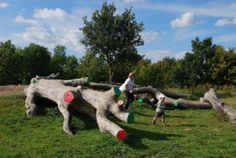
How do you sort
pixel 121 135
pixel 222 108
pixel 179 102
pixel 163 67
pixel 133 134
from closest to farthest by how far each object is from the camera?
pixel 121 135 < pixel 133 134 < pixel 222 108 < pixel 179 102 < pixel 163 67

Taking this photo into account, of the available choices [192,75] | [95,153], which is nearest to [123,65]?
[192,75]

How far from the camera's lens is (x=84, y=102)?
551 inches

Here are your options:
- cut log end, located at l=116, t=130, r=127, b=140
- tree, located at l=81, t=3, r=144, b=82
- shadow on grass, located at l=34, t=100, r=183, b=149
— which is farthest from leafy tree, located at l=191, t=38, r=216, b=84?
cut log end, located at l=116, t=130, r=127, b=140

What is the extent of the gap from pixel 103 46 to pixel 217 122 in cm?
2078

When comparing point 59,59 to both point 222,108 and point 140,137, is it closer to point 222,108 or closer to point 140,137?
point 222,108

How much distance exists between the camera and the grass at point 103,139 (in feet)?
→ 36.6

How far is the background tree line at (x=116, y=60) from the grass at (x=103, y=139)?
20648 millimetres

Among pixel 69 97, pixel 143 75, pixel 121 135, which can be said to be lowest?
pixel 121 135

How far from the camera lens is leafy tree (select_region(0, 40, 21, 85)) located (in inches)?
2242

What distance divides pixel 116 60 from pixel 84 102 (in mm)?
23923

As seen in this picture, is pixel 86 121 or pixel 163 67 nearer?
pixel 86 121

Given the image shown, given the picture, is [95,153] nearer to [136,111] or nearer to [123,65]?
[136,111]

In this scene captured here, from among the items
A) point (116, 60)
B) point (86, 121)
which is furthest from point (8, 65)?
point (86, 121)

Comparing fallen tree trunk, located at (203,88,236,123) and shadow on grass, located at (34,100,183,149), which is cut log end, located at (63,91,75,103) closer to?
shadow on grass, located at (34,100,183,149)
